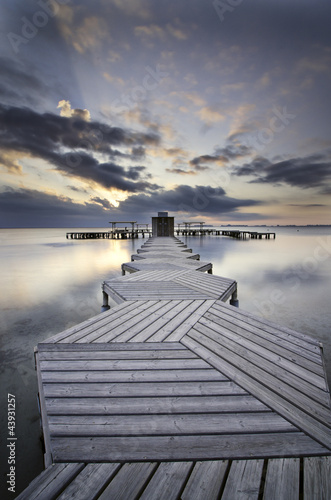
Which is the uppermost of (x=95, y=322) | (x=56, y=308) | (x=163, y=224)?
(x=163, y=224)

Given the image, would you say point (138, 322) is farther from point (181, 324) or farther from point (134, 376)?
point (134, 376)

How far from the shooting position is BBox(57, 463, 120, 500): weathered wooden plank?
45.3 inches

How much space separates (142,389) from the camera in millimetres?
1924

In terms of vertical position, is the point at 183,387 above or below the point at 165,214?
below

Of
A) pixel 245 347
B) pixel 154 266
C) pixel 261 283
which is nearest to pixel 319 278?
pixel 261 283

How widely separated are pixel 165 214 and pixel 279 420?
2697 centimetres

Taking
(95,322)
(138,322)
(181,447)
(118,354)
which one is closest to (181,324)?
(138,322)

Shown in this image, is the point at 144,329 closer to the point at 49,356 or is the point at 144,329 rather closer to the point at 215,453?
the point at 49,356

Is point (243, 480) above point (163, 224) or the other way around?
the other way around

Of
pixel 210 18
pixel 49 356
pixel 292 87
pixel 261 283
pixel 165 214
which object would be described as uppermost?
pixel 210 18

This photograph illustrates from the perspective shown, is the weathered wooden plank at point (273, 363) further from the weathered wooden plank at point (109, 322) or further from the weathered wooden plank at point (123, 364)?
the weathered wooden plank at point (109, 322)

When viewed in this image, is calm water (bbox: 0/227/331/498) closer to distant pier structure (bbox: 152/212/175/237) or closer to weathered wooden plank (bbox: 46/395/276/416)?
weathered wooden plank (bbox: 46/395/276/416)

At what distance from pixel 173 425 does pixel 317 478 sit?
36.4 inches

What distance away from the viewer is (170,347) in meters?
2.61
